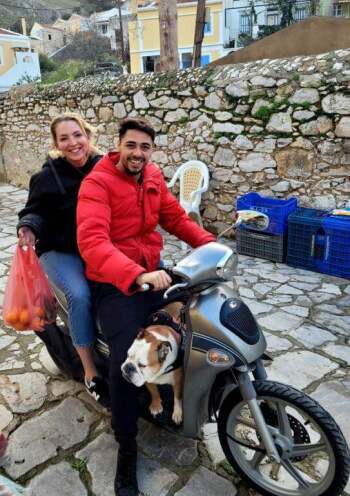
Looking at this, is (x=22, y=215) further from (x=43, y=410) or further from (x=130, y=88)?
(x=130, y=88)

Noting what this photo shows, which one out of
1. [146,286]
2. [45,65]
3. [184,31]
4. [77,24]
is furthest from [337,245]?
[77,24]

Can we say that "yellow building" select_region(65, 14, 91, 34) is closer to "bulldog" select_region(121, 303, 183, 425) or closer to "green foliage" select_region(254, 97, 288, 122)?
"green foliage" select_region(254, 97, 288, 122)

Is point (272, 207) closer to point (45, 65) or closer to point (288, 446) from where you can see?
point (288, 446)

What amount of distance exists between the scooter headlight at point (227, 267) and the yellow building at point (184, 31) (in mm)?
25667

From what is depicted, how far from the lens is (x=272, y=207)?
4328 millimetres

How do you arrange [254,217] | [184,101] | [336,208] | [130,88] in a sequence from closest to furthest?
[254,217] → [336,208] → [184,101] → [130,88]

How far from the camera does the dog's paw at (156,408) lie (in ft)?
6.18

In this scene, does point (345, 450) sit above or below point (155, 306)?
below

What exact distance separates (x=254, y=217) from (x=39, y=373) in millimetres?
1845

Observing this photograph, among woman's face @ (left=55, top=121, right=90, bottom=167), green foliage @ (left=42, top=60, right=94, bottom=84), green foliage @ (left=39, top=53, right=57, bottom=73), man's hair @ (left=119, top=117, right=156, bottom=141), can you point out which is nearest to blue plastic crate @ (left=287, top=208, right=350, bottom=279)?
woman's face @ (left=55, top=121, right=90, bottom=167)

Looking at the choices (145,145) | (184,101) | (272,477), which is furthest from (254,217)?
(184,101)

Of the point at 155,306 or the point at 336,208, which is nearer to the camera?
the point at 155,306

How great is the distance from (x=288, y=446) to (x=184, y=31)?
92.7 feet

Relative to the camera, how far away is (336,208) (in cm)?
430
